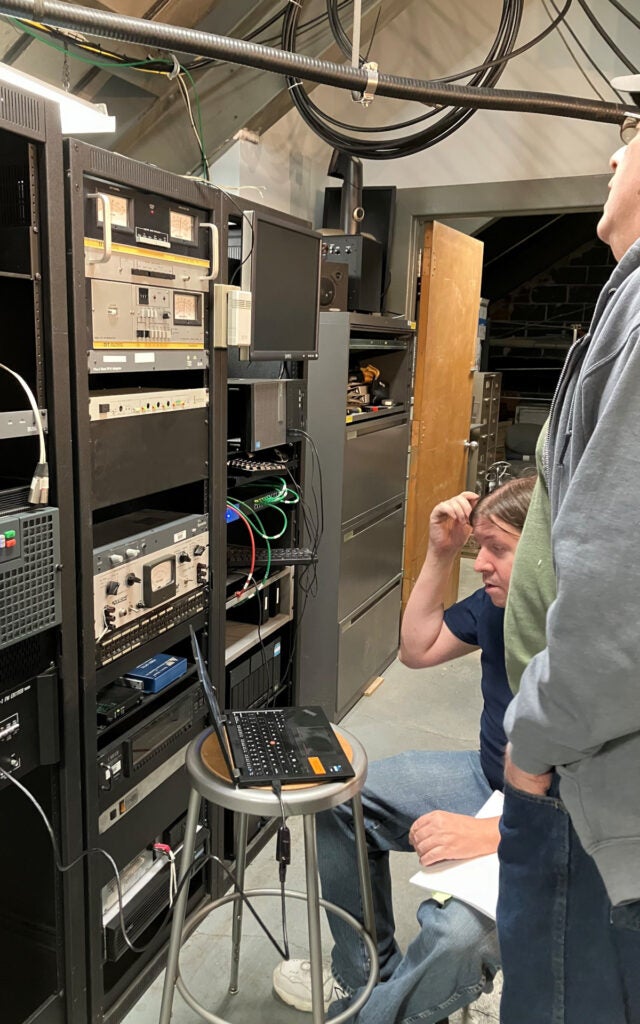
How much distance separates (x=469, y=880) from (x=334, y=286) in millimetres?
2062

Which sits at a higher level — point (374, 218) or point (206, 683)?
point (374, 218)

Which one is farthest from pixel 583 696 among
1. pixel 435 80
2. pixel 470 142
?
pixel 470 142

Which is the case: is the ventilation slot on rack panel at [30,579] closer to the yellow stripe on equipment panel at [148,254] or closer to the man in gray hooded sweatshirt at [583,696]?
the yellow stripe on equipment panel at [148,254]

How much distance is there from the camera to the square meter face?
1.52 meters

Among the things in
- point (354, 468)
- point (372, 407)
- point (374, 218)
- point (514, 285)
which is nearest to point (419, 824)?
point (354, 468)

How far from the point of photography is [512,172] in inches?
127

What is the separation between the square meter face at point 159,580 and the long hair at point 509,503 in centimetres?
66

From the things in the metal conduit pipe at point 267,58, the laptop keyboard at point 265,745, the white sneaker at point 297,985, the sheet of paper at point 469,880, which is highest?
the metal conduit pipe at point 267,58

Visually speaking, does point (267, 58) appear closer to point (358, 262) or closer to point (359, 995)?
point (358, 262)

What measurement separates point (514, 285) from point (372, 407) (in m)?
4.13

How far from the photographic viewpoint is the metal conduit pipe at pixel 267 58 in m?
1.50

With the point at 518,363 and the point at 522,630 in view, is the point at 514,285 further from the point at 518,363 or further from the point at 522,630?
the point at 522,630

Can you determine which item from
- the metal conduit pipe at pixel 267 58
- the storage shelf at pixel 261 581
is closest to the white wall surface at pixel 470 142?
the metal conduit pipe at pixel 267 58

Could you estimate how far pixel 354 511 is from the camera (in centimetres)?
279
